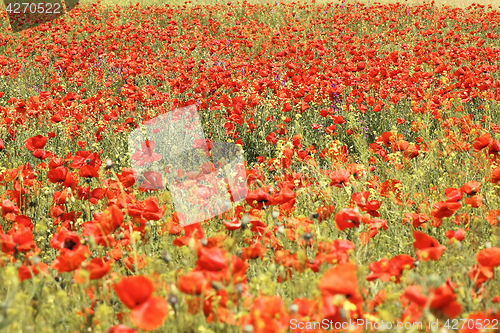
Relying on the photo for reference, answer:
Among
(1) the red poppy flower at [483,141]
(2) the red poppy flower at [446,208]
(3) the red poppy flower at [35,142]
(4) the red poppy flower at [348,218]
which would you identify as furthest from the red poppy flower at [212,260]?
(1) the red poppy flower at [483,141]

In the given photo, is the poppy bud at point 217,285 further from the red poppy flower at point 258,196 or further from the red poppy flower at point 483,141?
the red poppy flower at point 483,141

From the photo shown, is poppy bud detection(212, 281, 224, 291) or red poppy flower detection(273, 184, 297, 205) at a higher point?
poppy bud detection(212, 281, 224, 291)

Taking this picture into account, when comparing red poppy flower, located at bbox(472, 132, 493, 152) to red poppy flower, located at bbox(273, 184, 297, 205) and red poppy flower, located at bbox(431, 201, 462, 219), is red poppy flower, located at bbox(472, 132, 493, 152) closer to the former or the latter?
red poppy flower, located at bbox(431, 201, 462, 219)

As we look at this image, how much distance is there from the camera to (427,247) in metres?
1.38

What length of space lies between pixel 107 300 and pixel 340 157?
224cm

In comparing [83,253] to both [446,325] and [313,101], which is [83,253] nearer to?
[446,325]

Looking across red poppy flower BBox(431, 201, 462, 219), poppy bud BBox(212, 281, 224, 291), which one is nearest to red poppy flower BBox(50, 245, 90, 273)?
poppy bud BBox(212, 281, 224, 291)

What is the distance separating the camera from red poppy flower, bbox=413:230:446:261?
1300 millimetres

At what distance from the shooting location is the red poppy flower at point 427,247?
1.30m

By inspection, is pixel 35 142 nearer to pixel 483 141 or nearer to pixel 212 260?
pixel 212 260

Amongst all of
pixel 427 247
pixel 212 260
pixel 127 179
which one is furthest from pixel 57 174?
pixel 427 247

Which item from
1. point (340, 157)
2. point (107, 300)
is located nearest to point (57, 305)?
point (107, 300)

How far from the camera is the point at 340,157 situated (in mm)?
3322

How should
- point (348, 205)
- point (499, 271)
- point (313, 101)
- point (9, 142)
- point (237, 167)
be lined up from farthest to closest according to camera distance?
point (313, 101)
point (9, 142)
point (237, 167)
point (348, 205)
point (499, 271)
